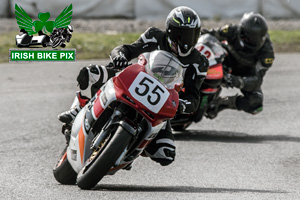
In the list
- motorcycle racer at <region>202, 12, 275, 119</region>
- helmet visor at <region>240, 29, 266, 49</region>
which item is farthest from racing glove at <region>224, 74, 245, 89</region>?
helmet visor at <region>240, 29, 266, 49</region>

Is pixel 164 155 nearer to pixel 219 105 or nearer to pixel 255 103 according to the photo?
pixel 219 105

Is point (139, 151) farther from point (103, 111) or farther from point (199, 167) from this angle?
point (199, 167)

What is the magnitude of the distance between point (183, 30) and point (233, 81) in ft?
8.24

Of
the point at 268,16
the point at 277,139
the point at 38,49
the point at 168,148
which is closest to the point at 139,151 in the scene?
the point at 168,148

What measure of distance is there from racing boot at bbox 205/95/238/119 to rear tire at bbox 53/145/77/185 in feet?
11.4

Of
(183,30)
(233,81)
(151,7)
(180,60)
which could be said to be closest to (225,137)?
(233,81)

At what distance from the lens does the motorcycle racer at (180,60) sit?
5996 mm

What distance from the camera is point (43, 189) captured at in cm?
568

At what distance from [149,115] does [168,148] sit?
67 cm

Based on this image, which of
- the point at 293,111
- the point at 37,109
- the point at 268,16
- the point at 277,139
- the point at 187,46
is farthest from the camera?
the point at 268,16

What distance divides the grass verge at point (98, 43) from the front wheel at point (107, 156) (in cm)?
888

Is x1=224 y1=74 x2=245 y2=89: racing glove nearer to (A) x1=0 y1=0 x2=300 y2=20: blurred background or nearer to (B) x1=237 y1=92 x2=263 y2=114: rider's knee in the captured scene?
(B) x1=237 y1=92 x2=263 y2=114: rider's knee

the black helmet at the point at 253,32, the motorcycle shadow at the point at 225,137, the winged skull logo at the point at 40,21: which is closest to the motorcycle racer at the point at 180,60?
the motorcycle shadow at the point at 225,137

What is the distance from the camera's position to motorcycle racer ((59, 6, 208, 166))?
236 inches
